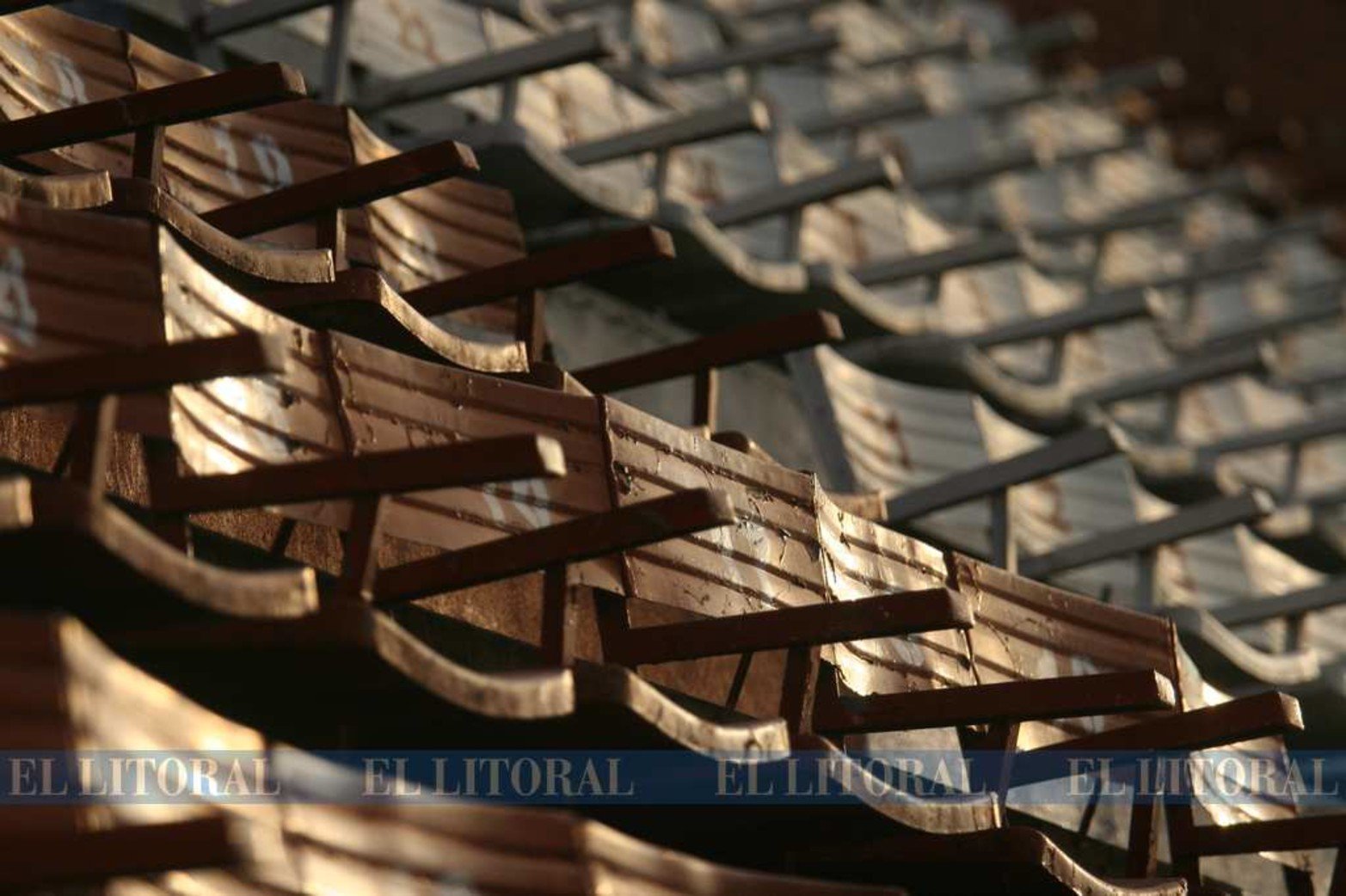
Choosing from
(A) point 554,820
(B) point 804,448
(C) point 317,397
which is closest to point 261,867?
(A) point 554,820

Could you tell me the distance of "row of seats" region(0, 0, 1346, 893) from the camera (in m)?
0.67

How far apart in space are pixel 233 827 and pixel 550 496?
0.43m

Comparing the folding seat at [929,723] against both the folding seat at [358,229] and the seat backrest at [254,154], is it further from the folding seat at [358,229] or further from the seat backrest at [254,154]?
the seat backrest at [254,154]

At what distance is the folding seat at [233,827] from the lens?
52 centimetres

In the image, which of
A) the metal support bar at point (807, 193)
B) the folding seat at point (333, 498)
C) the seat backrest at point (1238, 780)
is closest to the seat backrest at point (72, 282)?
the folding seat at point (333, 498)

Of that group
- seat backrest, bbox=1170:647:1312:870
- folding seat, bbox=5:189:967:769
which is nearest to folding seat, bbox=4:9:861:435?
folding seat, bbox=5:189:967:769

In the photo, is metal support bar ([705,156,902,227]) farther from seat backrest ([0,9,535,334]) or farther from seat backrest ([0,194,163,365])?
seat backrest ([0,194,163,365])

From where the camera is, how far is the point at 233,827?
51 cm

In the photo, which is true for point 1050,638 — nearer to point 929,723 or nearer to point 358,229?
point 929,723

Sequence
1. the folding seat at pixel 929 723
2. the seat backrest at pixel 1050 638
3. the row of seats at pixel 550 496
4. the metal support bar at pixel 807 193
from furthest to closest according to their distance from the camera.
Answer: the metal support bar at pixel 807 193
the seat backrest at pixel 1050 638
the folding seat at pixel 929 723
the row of seats at pixel 550 496

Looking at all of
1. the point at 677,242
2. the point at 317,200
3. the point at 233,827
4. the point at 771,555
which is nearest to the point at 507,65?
the point at 677,242

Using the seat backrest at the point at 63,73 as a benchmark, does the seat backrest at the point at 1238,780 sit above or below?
below

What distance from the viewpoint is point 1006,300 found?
2162 mm

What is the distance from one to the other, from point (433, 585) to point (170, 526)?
0.09 metres
